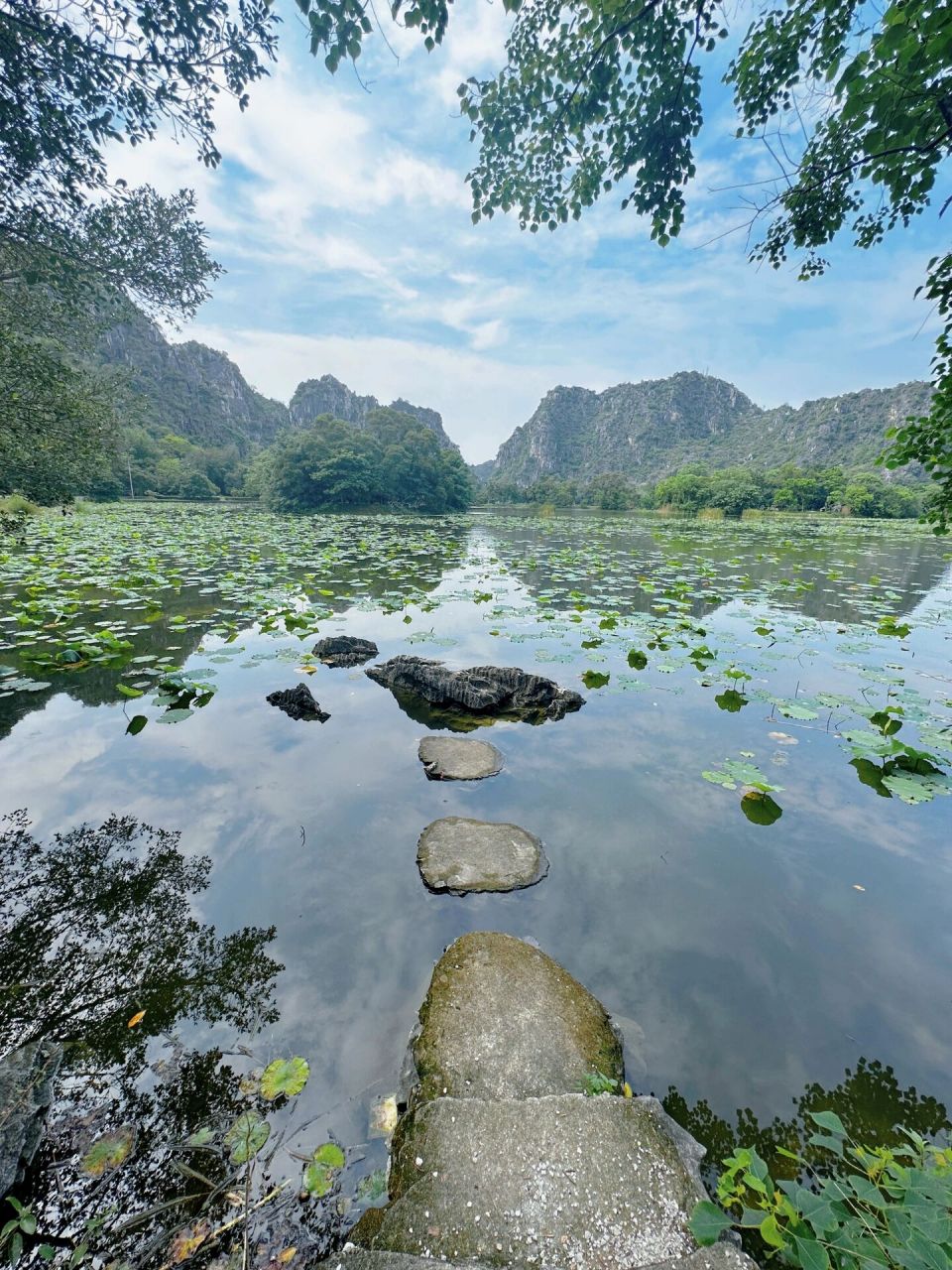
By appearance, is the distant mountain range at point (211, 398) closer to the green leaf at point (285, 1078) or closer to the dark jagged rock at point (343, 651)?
the dark jagged rock at point (343, 651)

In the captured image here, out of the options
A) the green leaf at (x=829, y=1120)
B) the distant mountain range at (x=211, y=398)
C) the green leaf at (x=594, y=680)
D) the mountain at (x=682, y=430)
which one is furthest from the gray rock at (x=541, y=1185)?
the mountain at (x=682, y=430)

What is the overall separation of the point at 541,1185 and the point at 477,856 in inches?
57.1

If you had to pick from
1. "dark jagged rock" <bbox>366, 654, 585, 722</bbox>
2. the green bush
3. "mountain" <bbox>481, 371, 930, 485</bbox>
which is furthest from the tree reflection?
"mountain" <bbox>481, 371, 930, 485</bbox>

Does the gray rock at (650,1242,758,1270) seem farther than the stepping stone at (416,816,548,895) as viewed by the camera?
No

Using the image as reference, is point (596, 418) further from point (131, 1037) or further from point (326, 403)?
point (131, 1037)

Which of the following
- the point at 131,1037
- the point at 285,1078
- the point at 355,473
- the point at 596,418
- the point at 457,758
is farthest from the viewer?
the point at 596,418

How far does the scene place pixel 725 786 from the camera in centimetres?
331

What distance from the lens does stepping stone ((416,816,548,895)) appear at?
2.47m

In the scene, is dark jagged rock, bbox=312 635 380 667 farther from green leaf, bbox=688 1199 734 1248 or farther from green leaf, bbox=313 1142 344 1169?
green leaf, bbox=688 1199 734 1248

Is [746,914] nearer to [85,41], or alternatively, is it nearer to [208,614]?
[208,614]

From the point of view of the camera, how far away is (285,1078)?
1560 mm

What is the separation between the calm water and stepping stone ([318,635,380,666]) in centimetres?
27

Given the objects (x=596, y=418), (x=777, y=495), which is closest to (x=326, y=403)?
(x=596, y=418)

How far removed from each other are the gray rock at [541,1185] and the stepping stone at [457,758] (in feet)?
6.82
